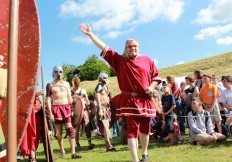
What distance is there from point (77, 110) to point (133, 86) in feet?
9.20

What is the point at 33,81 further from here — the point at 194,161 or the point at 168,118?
the point at 168,118

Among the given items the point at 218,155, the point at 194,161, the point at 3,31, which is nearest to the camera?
the point at 3,31

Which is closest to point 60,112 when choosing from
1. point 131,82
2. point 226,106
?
point 131,82

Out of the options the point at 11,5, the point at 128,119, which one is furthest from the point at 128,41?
the point at 11,5

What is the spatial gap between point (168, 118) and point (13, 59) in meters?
6.89

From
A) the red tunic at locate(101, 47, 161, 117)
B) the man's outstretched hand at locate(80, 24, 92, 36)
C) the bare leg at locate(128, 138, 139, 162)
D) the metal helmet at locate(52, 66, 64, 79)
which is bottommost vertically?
the bare leg at locate(128, 138, 139, 162)

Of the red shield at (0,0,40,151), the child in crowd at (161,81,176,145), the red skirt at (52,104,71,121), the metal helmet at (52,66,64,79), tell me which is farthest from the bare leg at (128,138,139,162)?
the red shield at (0,0,40,151)

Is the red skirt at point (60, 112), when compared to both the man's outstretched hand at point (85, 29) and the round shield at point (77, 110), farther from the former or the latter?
the man's outstretched hand at point (85, 29)

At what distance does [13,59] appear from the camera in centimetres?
90

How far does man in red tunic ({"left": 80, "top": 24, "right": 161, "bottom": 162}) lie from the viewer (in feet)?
15.3

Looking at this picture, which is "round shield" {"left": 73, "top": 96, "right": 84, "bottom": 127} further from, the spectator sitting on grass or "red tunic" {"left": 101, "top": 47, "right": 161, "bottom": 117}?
"red tunic" {"left": 101, "top": 47, "right": 161, "bottom": 117}

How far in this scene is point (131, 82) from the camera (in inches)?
185

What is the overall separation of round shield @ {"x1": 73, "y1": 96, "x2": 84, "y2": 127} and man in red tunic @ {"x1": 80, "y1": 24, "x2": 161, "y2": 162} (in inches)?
97.3

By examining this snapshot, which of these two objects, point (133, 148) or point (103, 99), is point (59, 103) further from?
point (133, 148)
